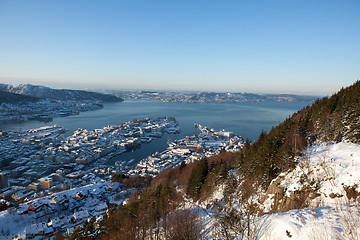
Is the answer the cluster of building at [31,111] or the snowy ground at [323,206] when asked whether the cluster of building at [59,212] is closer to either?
the snowy ground at [323,206]

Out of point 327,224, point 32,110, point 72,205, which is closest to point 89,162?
point 72,205

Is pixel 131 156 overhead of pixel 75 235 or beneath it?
beneath

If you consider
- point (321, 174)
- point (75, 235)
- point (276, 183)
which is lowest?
point (75, 235)

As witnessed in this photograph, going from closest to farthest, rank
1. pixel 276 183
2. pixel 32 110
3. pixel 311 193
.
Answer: pixel 311 193
pixel 276 183
pixel 32 110

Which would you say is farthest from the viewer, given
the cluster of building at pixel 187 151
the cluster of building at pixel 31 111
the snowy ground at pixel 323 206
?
the cluster of building at pixel 31 111

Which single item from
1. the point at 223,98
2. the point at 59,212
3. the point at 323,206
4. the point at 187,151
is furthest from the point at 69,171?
the point at 223,98

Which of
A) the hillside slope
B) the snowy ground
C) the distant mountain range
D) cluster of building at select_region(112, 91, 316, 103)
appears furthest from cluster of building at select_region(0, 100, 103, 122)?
cluster of building at select_region(112, 91, 316, 103)

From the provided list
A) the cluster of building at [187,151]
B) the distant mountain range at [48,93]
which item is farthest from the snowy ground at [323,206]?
the distant mountain range at [48,93]

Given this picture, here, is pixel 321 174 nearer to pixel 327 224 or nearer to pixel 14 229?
pixel 327 224

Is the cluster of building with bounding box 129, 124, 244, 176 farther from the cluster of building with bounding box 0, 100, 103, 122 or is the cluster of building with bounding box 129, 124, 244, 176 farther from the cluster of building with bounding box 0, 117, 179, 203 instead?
the cluster of building with bounding box 0, 100, 103, 122
